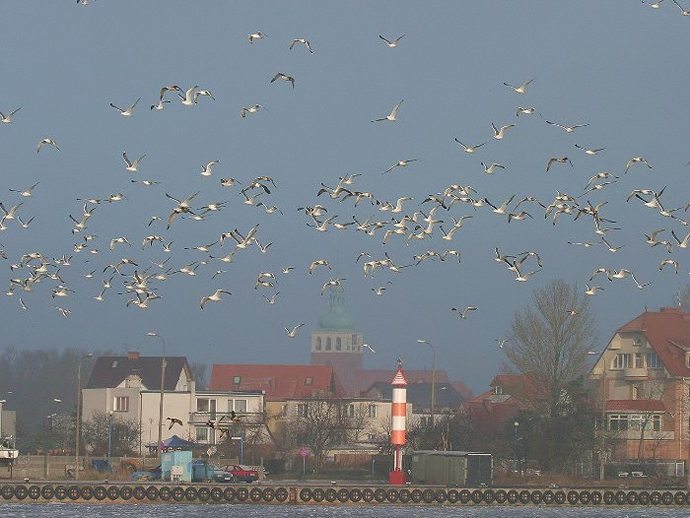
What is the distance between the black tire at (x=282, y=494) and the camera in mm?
99713

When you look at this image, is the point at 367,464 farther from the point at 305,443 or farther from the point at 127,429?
the point at 127,429

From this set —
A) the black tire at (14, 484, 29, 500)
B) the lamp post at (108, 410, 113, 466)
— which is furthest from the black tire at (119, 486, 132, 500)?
the lamp post at (108, 410, 113, 466)

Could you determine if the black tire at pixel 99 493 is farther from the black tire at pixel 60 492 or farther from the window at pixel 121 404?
the window at pixel 121 404

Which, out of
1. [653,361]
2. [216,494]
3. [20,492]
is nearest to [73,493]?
[20,492]

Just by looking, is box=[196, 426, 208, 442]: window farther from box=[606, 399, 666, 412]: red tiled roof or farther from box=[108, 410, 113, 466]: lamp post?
box=[606, 399, 666, 412]: red tiled roof

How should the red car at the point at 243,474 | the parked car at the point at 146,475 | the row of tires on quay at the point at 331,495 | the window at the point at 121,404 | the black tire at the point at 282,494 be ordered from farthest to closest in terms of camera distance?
the window at the point at 121,404 → the red car at the point at 243,474 → the parked car at the point at 146,475 → the black tire at the point at 282,494 → the row of tires on quay at the point at 331,495

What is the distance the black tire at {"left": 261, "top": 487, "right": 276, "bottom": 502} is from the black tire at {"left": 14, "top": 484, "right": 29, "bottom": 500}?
14.4m

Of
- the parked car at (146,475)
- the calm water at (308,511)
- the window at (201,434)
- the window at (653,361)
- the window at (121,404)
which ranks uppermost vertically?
the window at (653,361)

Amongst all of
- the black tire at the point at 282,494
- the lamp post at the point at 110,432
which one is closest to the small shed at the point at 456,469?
the black tire at the point at 282,494

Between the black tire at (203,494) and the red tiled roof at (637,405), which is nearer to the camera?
the black tire at (203,494)

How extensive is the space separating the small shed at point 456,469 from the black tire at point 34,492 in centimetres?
2665

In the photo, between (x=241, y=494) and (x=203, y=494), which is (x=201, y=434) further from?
(x=241, y=494)

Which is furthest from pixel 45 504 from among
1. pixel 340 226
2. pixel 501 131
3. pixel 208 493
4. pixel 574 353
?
pixel 574 353

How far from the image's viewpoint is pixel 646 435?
447 feet
